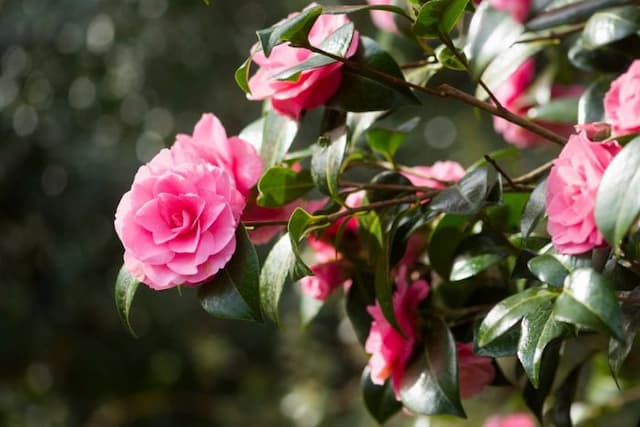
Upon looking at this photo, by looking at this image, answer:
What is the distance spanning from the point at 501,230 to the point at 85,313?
66.1 inches

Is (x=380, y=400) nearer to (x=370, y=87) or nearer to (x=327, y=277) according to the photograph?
(x=327, y=277)

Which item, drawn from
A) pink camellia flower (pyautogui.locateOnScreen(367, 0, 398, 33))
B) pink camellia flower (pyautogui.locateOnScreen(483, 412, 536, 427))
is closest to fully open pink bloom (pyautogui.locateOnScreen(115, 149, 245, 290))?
pink camellia flower (pyautogui.locateOnScreen(367, 0, 398, 33))

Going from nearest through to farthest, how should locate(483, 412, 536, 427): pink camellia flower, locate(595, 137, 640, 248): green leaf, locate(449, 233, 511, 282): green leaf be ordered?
locate(595, 137, 640, 248): green leaf
locate(449, 233, 511, 282): green leaf
locate(483, 412, 536, 427): pink camellia flower

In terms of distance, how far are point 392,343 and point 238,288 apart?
0.15 meters

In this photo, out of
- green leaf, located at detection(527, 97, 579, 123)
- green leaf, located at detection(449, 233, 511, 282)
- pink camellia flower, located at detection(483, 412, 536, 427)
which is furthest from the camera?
pink camellia flower, located at detection(483, 412, 536, 427)

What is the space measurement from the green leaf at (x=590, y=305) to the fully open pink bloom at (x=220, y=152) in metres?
0.25

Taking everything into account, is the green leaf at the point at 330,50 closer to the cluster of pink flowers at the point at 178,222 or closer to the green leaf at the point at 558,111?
the cluster of pink flowers at the point at 178,222

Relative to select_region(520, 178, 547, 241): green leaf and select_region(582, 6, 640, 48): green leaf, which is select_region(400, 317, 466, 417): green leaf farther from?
select_region(582, 6, 640, 48): green leaf

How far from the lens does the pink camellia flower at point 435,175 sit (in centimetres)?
81

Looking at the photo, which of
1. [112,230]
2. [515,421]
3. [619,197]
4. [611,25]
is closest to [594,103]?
[611,25]

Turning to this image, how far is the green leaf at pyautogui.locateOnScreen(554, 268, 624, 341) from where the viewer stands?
51 cm

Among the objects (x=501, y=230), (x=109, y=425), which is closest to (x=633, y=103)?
(x=501, y=230)

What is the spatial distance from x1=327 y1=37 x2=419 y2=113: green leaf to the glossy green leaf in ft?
0.55

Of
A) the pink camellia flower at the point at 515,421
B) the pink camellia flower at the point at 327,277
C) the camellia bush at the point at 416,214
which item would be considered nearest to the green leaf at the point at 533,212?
the camellia bush at the point at 416,214
